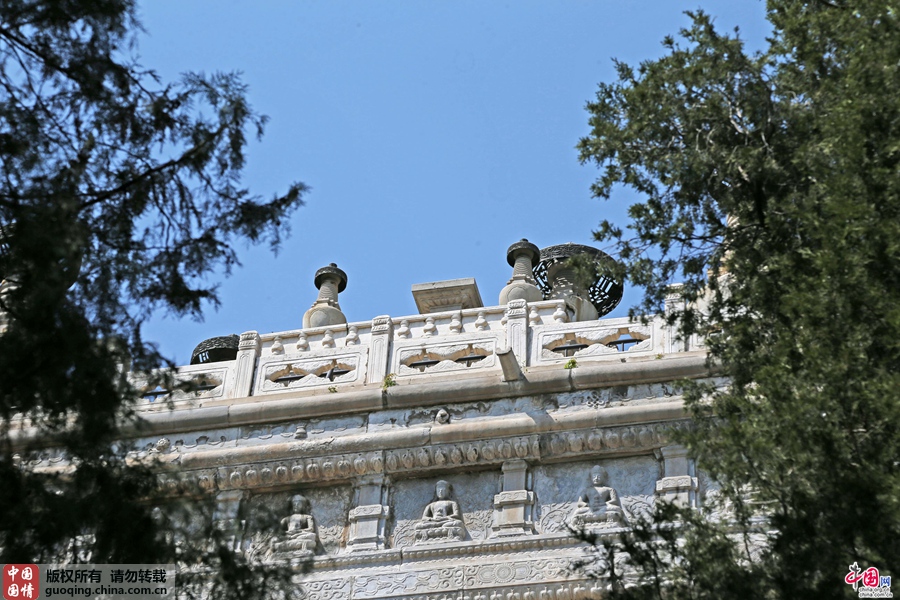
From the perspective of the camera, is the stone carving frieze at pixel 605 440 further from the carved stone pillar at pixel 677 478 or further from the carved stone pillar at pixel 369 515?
the carved stone pillar at pixel 369 515

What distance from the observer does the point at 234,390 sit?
19.8 metres

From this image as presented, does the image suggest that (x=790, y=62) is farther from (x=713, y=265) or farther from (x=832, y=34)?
(x=713, y=265)

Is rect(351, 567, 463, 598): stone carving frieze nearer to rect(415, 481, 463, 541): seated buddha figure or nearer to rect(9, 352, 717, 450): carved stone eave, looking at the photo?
rect(415, 481, 463, 541): seated buddha figure

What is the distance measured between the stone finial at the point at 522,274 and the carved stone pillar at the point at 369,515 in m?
5.63

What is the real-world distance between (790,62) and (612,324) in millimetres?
4472

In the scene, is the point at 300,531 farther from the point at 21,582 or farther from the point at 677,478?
the point at 21,582

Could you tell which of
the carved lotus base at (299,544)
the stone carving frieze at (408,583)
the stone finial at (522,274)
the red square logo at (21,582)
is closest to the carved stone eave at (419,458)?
the carved lotus base at (299,544)

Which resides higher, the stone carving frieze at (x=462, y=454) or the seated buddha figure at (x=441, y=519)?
the stone carving frieze at (x=462, y=454)

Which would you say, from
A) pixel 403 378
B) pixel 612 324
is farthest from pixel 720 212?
pixel 403 378

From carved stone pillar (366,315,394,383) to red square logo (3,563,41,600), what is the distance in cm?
833

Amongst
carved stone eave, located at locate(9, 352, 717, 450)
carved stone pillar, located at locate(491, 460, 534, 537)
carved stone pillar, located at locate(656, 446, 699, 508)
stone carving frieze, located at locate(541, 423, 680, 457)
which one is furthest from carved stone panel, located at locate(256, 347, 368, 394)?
carved stone pillar, located at locate(656, 446, 699, 508)

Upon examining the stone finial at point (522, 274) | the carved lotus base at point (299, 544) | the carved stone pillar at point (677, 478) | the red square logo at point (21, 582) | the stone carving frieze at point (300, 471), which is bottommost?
the red square logo at point (21, 582)

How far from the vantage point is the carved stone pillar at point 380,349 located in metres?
19.5

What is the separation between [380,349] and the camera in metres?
19.8
